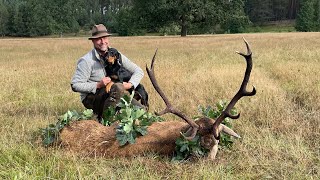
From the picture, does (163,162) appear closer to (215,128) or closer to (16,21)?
(215,128)

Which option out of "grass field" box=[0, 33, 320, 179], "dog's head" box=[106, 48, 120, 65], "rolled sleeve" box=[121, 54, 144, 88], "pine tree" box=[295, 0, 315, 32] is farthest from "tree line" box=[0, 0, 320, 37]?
"dog's head" box=[106, 48, 120, 65]

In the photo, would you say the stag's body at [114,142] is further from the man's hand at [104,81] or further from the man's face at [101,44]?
the man's face at [101,44]

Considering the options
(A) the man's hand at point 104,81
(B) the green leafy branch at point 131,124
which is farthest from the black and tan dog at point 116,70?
(B) the green leafy branch at point 131,124

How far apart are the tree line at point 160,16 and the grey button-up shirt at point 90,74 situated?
3287 cm

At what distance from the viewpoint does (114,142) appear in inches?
183

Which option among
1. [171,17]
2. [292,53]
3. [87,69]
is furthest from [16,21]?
[87,69]

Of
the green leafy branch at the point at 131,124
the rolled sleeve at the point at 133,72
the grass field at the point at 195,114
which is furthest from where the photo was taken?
the rolled sleeve at the point at 133,72

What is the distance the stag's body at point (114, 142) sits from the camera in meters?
4.60

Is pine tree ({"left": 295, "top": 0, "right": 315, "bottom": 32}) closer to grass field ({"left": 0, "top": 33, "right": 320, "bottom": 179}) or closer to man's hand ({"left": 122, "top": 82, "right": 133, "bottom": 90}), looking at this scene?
grass field ({"left": 0, "top": 33, "right": 320, "bottom": 179})

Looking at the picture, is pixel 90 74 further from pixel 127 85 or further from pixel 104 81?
pixel 127 85

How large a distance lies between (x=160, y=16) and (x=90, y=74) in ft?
114

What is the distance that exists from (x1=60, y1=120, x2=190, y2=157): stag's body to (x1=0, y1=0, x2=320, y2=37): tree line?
34.3m

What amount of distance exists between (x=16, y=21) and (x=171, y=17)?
164 feet

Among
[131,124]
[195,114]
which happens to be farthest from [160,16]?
[131,124]
